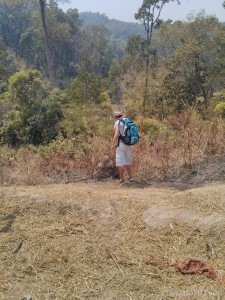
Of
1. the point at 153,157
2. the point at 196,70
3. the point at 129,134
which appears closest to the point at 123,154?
the point at 129,134

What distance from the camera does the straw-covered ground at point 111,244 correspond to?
3316 millimetres

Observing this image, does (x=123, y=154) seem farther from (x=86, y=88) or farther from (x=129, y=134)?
(x=86, y=88)

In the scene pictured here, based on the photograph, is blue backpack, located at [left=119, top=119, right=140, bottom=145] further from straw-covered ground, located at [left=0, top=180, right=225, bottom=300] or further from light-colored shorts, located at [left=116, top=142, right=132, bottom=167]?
straw-covered ground, located at [left=0, top=180, right=225, bottom=300]

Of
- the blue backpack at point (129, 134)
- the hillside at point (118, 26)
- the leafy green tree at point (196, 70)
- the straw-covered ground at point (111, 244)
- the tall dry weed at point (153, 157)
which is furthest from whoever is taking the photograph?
the hillside at point (118, 26)

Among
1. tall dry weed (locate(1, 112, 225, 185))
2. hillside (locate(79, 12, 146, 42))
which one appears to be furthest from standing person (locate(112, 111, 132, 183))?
hillside (locate(79, 12, 146, 42))

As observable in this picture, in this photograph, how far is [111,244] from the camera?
397 centimetres

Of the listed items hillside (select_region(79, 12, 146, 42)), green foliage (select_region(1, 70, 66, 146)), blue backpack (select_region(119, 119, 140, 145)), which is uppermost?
hillside (select_region(79, 12, 146, 42))

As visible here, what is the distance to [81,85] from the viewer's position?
61.9 feet

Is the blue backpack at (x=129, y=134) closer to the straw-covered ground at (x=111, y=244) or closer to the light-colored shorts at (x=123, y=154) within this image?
the light-colored shorts at (x=123, y=154)

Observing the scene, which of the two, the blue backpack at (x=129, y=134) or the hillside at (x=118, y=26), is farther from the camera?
the hillside at (x=118, y=26)

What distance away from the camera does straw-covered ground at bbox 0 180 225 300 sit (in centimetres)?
332

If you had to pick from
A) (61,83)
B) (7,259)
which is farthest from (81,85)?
(61,83)

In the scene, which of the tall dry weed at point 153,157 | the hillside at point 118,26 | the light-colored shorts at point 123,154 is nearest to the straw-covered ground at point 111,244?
the light-colored shorts at point 123,154

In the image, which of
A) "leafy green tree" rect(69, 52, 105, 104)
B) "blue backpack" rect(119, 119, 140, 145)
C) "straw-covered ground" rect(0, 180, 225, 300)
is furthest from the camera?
"leafy green tree" rect(69, 52, 105, 104)
